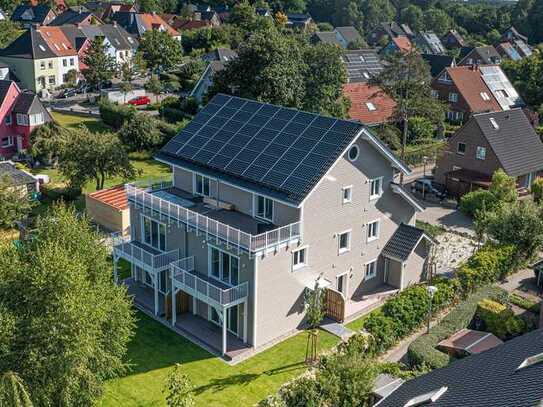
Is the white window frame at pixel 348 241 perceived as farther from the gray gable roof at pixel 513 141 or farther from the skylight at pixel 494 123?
the skylight at pixel 494 123

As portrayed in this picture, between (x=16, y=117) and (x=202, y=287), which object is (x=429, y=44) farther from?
(x=202, y=287)

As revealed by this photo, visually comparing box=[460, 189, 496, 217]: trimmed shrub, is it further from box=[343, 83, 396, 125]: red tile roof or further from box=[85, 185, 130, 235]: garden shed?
box=[85, 185, 130, 235]: garden shed

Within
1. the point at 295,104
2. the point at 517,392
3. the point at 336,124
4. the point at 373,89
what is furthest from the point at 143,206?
the point at 373,89

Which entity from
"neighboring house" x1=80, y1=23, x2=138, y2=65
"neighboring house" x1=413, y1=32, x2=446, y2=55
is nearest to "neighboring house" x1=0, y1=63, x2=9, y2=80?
"neighboring house" x1=80, y1=23, x2=138, y2=65

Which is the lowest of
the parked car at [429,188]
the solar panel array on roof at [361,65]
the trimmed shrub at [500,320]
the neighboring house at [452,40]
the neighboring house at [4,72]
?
the trimmed shrub at [500,320]

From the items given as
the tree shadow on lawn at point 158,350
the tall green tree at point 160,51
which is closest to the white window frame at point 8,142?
the tree shadow on lawn at point 158,350

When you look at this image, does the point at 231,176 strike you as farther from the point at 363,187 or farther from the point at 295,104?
the point at 295,104
